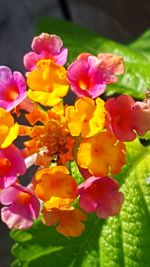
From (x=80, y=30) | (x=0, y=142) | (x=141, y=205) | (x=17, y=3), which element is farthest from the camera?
(x=17, y=3)

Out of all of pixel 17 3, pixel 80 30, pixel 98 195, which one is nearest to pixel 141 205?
pixel 98 195

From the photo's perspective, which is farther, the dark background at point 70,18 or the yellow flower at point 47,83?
the dark background at point 70,18

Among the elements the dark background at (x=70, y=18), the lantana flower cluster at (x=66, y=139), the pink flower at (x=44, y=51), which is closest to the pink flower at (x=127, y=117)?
the lantana flower cluster at (x=66, y=139)

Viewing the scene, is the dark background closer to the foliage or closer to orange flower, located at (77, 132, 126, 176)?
the foliage

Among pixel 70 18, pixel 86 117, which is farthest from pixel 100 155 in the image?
pixel 70 18

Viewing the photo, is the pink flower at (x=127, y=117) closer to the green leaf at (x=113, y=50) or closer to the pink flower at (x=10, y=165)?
the pink flower at (x=10, y=165)

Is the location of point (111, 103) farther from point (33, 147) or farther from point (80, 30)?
point (80, 30)
